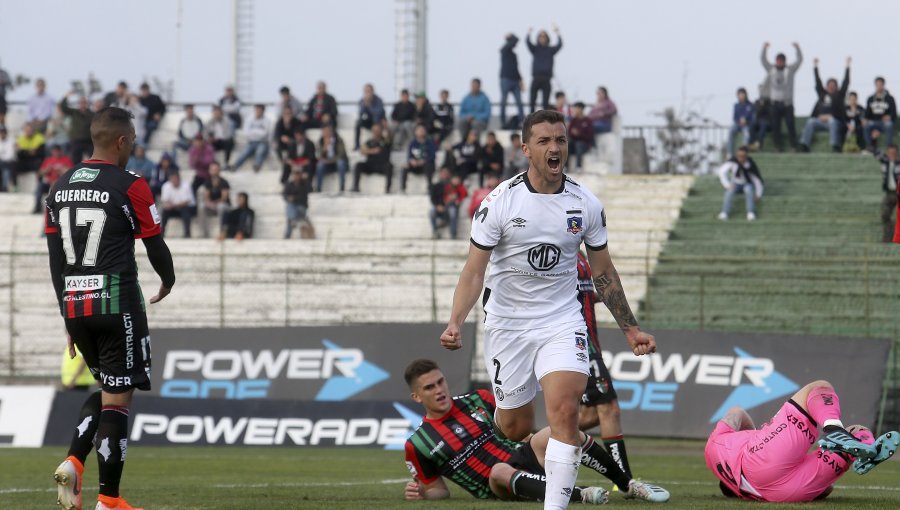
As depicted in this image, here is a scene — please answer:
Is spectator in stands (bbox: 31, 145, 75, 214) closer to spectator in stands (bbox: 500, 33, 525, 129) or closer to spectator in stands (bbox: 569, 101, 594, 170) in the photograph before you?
spectator in stands (bbox: 500, 33, 525, 129)

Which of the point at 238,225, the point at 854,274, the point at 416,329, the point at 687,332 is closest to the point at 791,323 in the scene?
the point at 854,274

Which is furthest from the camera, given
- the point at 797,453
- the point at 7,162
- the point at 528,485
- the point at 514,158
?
the point at 7,162

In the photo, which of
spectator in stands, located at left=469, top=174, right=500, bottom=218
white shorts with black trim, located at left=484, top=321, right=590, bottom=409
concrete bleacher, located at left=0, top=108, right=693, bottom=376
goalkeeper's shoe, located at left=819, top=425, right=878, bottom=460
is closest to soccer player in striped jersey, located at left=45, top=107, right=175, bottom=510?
white shorts with black trim, located at left=484, top=321, right=590, bottom=409

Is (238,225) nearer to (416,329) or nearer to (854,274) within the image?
(416,329)

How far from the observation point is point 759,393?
64.6 feet

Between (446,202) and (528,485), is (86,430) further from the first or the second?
(446,202)

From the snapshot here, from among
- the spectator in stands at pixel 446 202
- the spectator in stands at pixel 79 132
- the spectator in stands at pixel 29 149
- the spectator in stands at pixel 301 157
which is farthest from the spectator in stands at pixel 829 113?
the spectator in stands at pixel 29 149

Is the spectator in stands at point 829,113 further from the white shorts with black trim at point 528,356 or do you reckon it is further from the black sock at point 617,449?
the white shorts with black trim at point 528,356

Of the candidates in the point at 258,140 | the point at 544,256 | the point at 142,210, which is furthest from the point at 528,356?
the point at 258,140

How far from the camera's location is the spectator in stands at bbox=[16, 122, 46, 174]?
31.2 m

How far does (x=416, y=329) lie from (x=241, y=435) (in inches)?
139

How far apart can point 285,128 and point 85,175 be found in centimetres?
2190

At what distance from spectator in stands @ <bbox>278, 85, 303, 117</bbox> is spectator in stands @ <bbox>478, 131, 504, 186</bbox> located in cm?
525

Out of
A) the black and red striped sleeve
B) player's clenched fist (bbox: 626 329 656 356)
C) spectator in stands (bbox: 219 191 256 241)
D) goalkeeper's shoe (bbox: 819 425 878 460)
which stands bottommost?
spectator in stands (bbox: 219 191 256 241)
